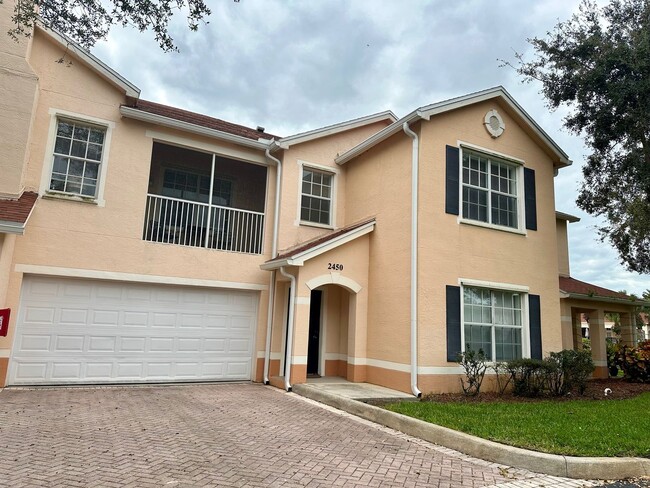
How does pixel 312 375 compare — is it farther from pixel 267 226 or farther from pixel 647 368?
pixel 647 368

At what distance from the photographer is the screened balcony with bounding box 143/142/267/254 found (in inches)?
444

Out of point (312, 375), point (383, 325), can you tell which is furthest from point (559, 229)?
point (312, 375)

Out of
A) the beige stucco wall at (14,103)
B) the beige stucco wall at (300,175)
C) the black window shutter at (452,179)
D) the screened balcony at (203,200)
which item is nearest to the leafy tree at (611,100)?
the black window shutter at (452,179)

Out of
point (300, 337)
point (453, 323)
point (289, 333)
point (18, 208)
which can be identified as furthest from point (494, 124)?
point (18, 208)

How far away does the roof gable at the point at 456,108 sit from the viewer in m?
10.6

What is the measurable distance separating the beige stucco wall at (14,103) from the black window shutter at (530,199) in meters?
12.0

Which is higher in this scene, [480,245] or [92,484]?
[480,245]

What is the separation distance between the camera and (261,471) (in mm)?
4891

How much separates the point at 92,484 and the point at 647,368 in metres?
14.9

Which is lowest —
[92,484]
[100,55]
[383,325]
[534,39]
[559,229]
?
[92,484]

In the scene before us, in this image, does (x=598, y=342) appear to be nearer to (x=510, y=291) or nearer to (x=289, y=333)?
(x=510, y=291)

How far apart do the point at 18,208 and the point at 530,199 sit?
12.0m

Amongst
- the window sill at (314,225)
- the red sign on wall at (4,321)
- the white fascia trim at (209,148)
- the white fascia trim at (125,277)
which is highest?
the white fascia trim at (209,148)

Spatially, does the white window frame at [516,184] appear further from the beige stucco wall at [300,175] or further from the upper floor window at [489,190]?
the beige stucco wall at [300,175]
